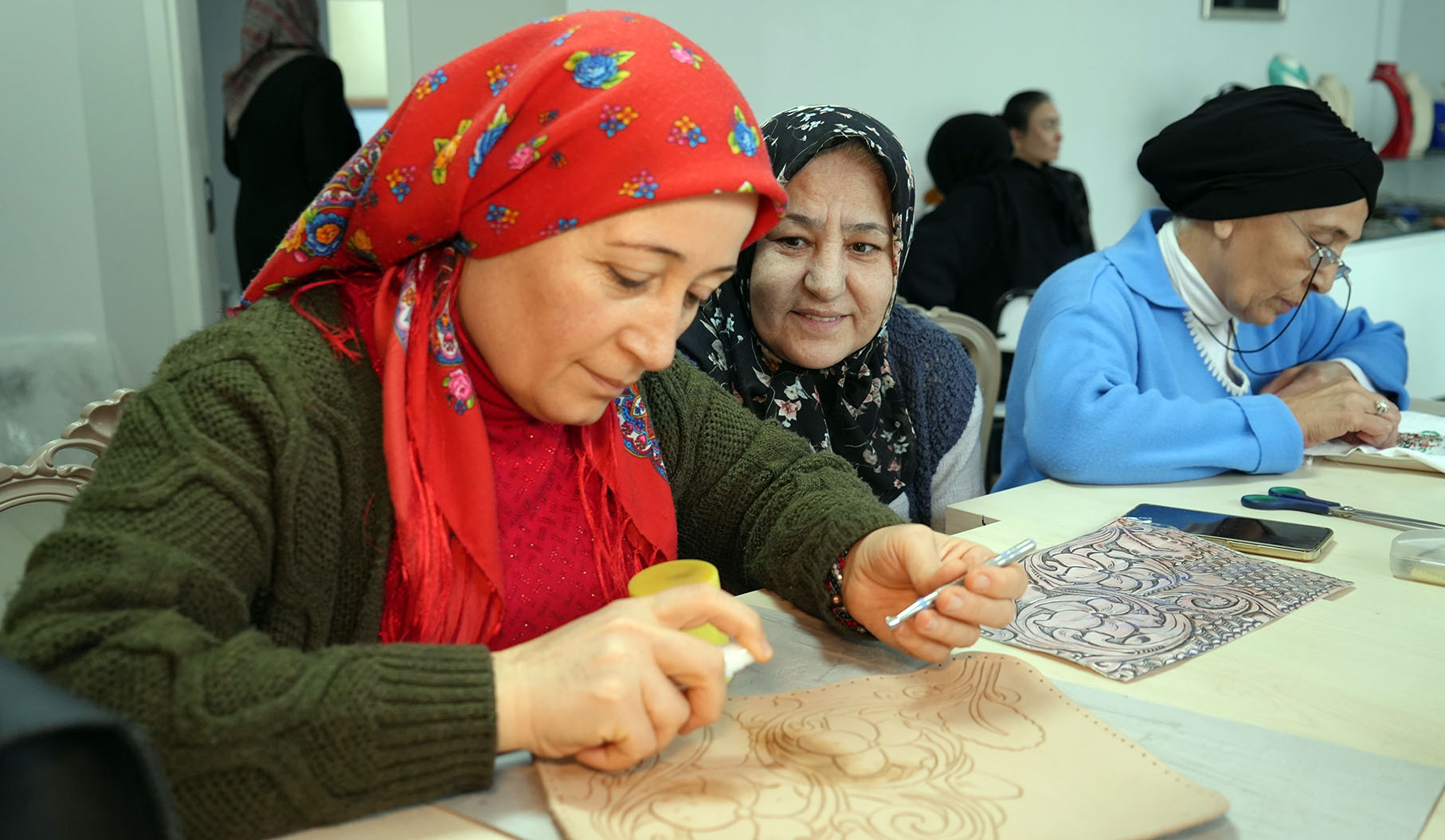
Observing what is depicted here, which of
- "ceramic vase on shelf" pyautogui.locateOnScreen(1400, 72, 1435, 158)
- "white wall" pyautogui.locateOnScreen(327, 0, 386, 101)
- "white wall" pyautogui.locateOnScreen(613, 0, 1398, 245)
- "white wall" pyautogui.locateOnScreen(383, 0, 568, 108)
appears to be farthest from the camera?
"white wall" pyautogui.locateOnScreen(327, 0, 386, 101)

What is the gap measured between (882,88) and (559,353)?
322 centimetres

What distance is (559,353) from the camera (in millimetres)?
896

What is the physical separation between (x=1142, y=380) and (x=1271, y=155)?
0.41 metres

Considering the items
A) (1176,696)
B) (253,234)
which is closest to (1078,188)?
(253,234)

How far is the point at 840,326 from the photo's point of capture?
1.57 metres

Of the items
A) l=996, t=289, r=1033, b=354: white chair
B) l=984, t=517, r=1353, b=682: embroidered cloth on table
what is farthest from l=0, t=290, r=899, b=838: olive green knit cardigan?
l=996, t=289, r=1033, b=354: white chair

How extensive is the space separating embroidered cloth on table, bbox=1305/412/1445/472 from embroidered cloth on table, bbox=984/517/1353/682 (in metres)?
0.57

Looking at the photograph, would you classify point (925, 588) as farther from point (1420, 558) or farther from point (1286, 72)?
point (1286, 72)

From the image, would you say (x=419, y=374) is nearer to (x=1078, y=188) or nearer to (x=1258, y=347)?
(x=1258, y=347)

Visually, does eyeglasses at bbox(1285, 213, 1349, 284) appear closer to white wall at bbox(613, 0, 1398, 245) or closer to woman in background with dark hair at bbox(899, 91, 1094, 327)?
woman in background with dark hair at bbox(899, 91, 1094, 327)

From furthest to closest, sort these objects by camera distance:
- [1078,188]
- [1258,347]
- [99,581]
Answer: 1. [1078,188]
2. [1258,347]
3. [99,581]

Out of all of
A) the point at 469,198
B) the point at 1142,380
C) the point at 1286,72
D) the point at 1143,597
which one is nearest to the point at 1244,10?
the point at 1286,72

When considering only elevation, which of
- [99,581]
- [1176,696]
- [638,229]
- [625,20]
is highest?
[625,20]

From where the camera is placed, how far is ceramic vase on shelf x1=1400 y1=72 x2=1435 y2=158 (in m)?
5.08
